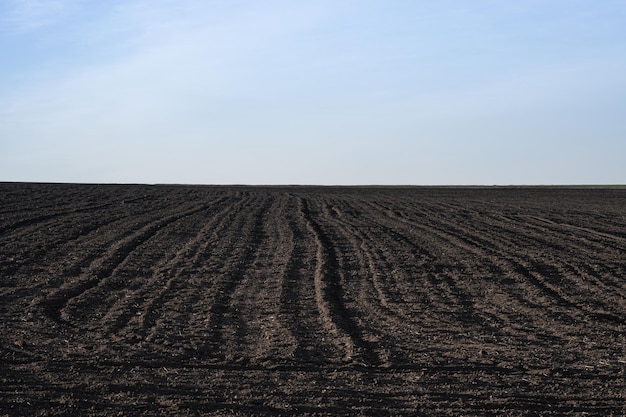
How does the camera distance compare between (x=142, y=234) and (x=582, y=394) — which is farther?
(x=142, y=234)

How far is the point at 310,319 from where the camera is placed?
11398mm

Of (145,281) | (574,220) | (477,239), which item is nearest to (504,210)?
(574,220)

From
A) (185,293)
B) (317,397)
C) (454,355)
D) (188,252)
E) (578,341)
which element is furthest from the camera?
(188,252)

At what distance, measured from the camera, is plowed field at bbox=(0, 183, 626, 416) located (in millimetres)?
7652

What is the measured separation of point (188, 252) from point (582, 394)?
11.3 metres

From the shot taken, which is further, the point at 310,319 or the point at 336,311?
the point at 336,311

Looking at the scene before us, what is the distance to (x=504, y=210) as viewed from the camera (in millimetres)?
30547

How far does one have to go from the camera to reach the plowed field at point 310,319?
7652 millimetres

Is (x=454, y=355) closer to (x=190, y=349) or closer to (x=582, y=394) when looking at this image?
(x=582, y=394)

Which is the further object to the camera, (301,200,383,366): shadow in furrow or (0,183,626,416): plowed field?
(301,200,383,366): shadow in furrow

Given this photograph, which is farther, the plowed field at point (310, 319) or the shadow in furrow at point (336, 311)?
the shadow in furrow at point (336, 311)

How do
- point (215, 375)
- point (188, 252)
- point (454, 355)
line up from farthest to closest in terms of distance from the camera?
1. point (188, 252)
2. point (454, 355)
3. point (215, 375)

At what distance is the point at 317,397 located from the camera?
7.58 m

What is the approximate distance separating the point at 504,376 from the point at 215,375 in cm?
290
